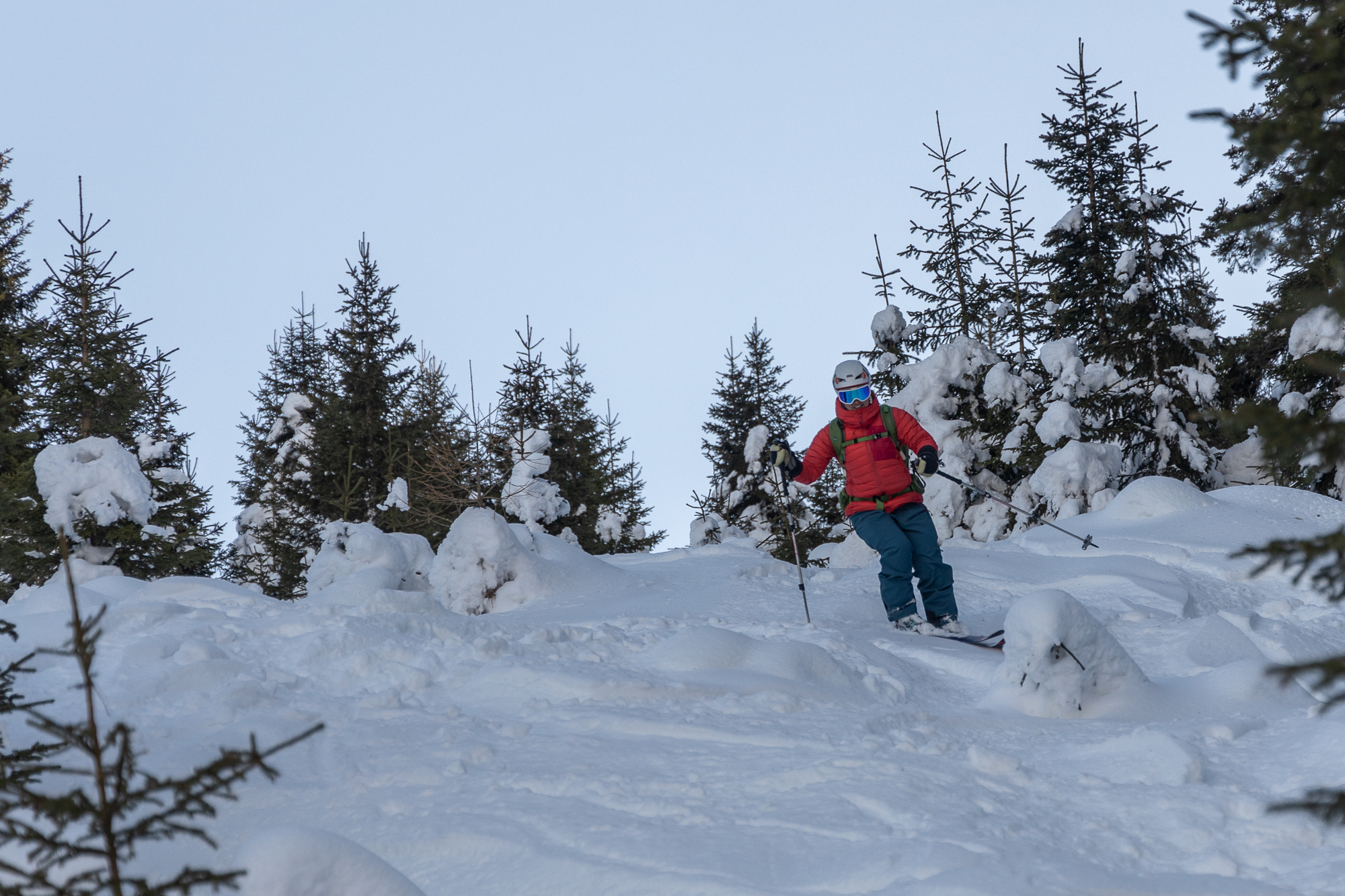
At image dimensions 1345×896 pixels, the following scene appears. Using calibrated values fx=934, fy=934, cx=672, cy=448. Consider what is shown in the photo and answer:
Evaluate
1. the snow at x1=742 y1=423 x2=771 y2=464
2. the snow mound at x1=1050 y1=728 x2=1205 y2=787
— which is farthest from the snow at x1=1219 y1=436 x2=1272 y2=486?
the snow mound at x1=1050 y1=728 x2=1205 y2=787

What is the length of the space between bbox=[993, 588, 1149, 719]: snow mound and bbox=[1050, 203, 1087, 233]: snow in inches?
559

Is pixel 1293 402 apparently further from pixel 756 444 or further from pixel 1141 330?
pixel 756 444

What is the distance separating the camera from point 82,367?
16484 millimetres

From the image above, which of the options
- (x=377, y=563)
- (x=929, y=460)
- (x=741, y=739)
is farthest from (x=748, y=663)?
(x=377, y=563)

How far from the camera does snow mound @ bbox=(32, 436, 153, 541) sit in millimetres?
13023

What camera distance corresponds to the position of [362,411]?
22.1m

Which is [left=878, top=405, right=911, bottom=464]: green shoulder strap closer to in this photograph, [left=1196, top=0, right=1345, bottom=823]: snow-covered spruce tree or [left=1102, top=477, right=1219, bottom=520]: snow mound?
[left=1102, top=477, right=1219, bottom=520]: snow mound

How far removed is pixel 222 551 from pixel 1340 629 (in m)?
23.5

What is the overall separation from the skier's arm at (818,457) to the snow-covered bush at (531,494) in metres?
10.1

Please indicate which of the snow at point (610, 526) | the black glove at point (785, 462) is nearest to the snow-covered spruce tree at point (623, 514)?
the snow at point (610, 526)

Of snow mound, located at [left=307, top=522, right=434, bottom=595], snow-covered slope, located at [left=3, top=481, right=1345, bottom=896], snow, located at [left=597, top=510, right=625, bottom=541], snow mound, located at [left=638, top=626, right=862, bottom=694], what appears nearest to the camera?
snow-covered slope, located at [left=3, top=481, right=1345, bottom=896]

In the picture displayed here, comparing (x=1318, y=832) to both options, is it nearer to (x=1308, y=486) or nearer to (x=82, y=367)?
(x=1308, y=486)

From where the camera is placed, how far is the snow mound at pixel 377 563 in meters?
9.66

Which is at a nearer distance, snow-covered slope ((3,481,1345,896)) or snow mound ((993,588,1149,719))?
snow-covered slope ((3,481,1345,896))
